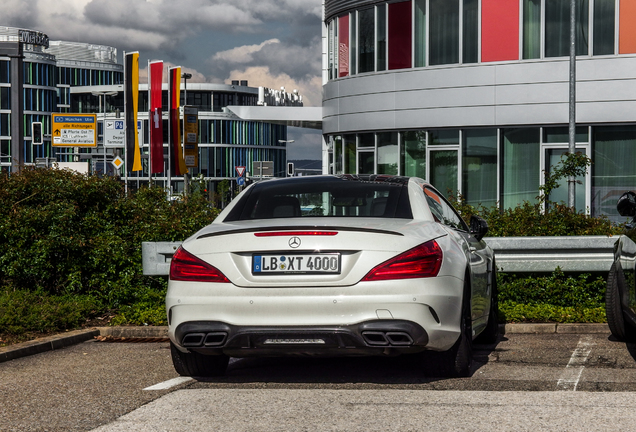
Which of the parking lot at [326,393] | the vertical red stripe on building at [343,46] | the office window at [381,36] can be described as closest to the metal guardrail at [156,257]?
the parking lot at [326,393]

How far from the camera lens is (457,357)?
6141 mm

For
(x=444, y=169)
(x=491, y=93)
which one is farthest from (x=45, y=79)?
(x=491, y=93)

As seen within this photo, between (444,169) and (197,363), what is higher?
(444,169)

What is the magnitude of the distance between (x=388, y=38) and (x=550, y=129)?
17.8 feet

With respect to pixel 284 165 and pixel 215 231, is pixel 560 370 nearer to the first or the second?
pixel 215 231

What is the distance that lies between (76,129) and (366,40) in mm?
33041

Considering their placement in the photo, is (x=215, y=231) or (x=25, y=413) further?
(x=215, y=231)

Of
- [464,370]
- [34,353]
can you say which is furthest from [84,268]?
[464,370]

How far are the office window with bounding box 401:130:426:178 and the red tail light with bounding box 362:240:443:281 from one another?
2108 centimetres

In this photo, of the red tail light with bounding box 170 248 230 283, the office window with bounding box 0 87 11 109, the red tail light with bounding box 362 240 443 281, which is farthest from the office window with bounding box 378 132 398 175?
the office window with bounding box 0 87 11 109

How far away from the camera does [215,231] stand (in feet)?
19.6

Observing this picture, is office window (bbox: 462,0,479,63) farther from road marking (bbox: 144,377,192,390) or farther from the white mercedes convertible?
road marking (bbox: 144,377,192,390)

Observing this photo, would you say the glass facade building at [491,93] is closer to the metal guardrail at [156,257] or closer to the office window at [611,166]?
the office window at [611,166]

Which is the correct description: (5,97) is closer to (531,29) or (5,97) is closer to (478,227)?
(531,29)
